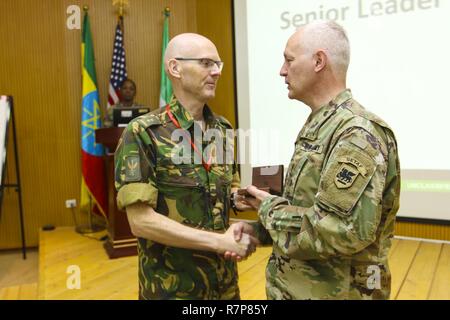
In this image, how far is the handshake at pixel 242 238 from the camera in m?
1.29

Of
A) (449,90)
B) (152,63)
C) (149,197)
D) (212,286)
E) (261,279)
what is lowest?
(261,279)

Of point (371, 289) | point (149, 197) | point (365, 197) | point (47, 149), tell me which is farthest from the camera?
point (47, 149)

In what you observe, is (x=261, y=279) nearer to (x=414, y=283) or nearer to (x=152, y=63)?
(x=414, y=283)

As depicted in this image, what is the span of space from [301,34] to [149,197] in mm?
657

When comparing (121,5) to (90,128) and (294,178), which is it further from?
(294,178)

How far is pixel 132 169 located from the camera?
1274mm

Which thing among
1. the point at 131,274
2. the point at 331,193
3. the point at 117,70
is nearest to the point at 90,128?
the point at 117,70

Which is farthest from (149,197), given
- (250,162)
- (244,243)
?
(250,162)

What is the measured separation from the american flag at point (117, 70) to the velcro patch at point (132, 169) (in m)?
3.28

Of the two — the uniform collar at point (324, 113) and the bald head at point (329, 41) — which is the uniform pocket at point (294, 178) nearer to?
Result: the uniform collar at point (324, 113)

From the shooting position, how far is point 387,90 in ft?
10.9

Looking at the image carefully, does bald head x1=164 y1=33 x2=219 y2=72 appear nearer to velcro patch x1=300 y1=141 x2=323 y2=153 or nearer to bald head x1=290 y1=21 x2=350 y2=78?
bald head x1=290 y1=21 x2=350 y2=78

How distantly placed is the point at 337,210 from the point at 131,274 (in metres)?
2.53

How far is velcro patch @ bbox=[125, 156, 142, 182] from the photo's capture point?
4.17 feet
